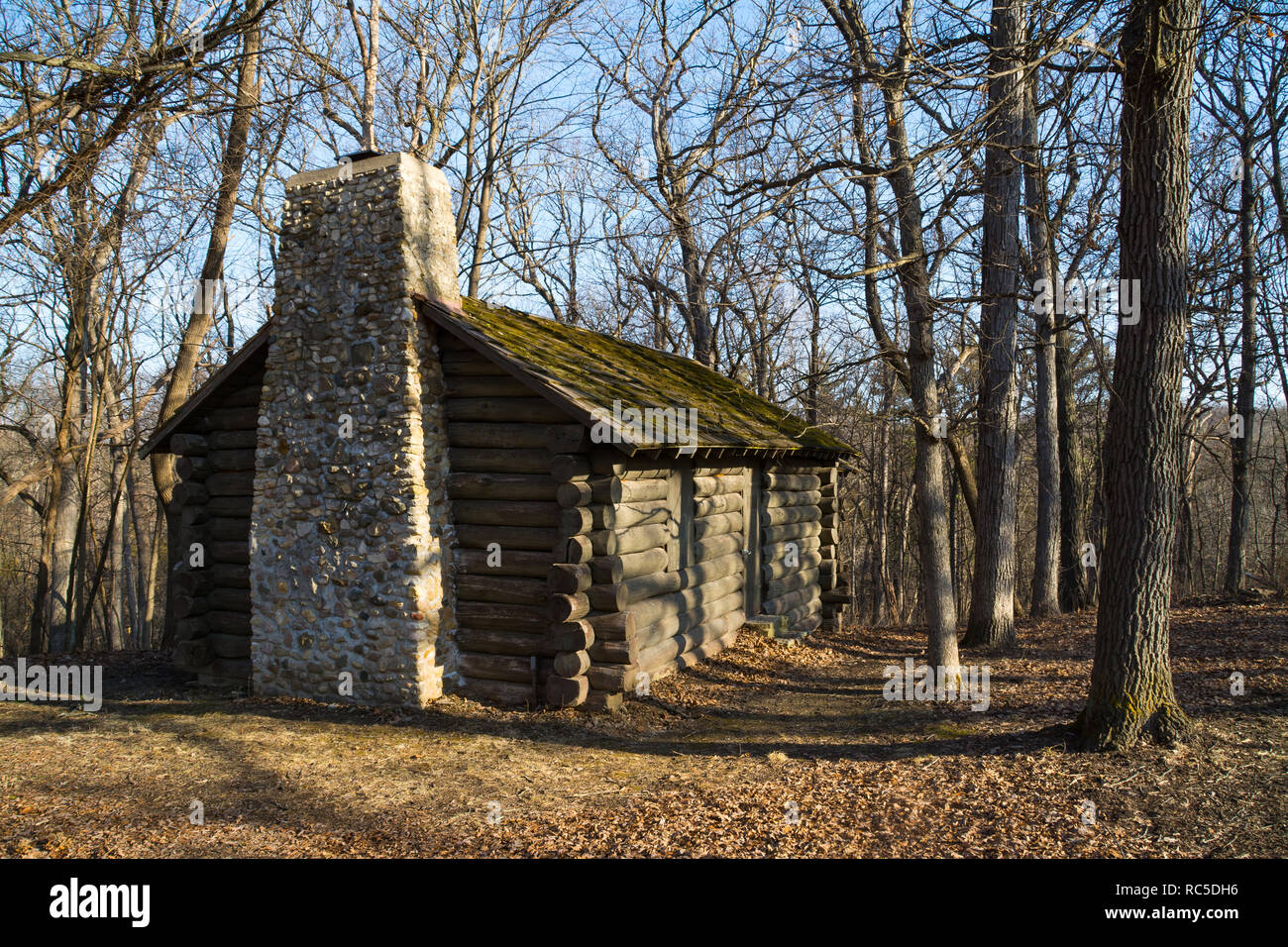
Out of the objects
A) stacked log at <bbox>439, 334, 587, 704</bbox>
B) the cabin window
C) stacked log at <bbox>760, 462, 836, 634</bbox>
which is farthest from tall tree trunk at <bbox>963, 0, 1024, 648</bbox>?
stacked log at <bbox>439, 334, 587, 704</bbox>

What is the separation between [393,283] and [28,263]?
9.24 metres

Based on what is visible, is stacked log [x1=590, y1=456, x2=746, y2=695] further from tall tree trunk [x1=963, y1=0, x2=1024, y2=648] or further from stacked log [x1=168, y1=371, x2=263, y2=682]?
stacked log [x1=168, y1=371, x2=263, y2=682]

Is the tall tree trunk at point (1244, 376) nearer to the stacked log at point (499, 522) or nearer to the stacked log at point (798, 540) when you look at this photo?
the stacked log at point (798, 540)

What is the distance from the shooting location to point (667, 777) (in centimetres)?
691

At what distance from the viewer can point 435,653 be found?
902 cm

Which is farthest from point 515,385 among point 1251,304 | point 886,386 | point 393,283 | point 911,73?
point 886,386

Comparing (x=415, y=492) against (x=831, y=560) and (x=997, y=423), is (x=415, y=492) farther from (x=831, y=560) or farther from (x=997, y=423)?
(x=831, y=560)

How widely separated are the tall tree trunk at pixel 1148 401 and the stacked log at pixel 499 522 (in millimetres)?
5079

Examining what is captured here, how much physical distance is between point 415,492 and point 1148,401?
22.2 feet

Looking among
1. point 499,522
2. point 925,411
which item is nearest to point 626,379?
point 499,522

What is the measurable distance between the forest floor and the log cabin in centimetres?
56

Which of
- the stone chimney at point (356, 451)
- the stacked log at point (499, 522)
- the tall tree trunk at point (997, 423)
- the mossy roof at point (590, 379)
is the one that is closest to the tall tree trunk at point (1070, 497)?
the tall tree trunk at point (997, 423)

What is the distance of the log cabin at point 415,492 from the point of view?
875cm
